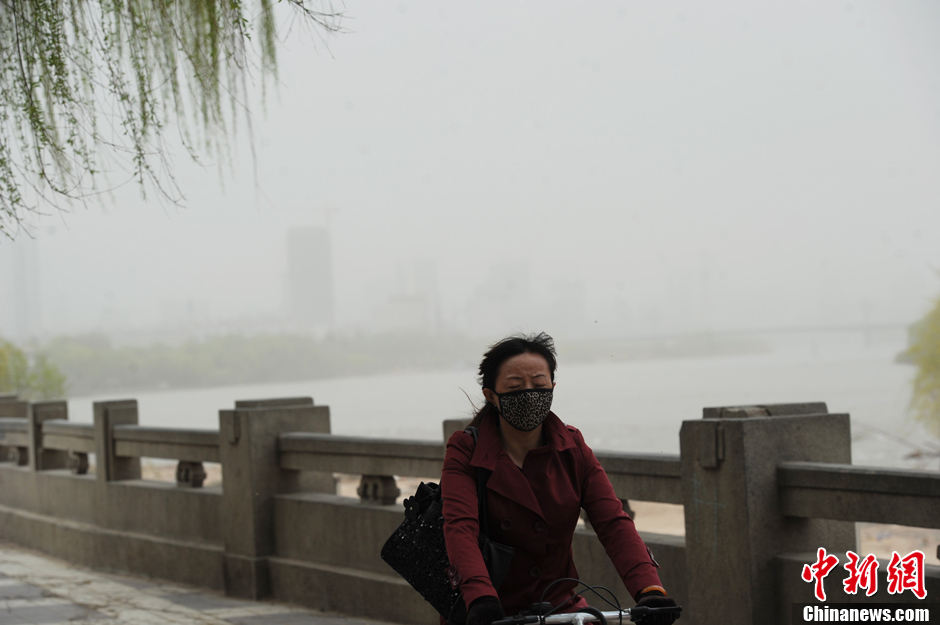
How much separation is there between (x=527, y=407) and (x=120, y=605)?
642 centimetres

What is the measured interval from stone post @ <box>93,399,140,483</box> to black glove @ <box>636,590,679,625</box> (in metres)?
8.92

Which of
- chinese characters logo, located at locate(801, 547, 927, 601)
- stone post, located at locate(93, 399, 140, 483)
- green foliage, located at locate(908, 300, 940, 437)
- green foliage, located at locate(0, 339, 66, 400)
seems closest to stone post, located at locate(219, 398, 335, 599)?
stone post, located at locate(93, 399, 140, 483)

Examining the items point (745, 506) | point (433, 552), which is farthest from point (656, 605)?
point (745, 506)

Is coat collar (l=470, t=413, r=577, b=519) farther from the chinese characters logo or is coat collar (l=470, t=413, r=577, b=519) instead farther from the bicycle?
the chinese characters logo

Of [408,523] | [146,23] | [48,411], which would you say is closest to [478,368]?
[408,523]

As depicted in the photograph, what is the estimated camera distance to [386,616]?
24.0ft

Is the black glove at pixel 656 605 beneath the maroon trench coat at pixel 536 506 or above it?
beneath

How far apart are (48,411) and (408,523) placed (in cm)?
1051

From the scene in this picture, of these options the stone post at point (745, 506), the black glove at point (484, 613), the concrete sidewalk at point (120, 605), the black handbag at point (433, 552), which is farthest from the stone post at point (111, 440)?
the black glove at point (484, 613)

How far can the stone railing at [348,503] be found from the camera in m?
5.21

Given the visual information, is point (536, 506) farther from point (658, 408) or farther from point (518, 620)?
point (658, 408)

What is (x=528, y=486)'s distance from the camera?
325 cm

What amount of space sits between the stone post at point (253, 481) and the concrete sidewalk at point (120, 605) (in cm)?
29

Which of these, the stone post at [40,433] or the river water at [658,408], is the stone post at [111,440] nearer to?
the stone post at [40,433]
